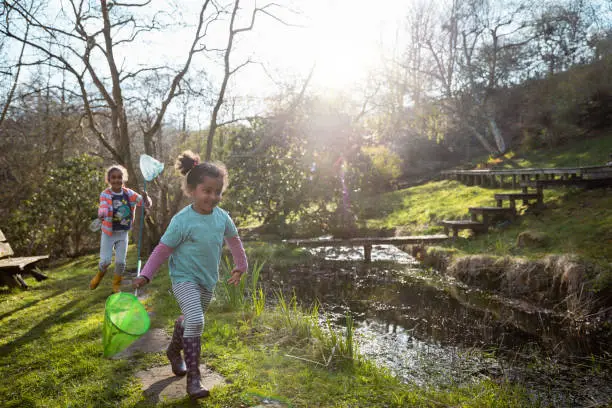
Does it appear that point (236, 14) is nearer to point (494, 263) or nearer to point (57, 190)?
point (57, 190)

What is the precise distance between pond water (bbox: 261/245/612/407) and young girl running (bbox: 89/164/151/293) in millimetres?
2264

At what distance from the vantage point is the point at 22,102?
33.2 feet

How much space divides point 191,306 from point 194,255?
1.07 ft

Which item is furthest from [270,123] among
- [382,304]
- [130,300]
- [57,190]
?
[130,300]

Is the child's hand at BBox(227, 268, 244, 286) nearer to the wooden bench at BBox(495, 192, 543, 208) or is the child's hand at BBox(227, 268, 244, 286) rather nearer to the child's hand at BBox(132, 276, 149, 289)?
the child's hand at BBox(132, 276, 149, 289)

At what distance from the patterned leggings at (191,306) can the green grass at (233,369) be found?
1.39 ft

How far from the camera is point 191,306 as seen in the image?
2781 mm

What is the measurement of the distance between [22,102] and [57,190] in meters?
2.16

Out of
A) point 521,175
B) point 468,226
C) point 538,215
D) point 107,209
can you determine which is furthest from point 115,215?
point 521,175

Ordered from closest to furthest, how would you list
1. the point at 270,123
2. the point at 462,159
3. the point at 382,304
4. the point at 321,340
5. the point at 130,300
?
the point at 130,300
the point at 321,340
the point at 382,304
the point at 270,123
the point at 462,159

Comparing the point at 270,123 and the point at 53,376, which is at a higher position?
the point at 270,123

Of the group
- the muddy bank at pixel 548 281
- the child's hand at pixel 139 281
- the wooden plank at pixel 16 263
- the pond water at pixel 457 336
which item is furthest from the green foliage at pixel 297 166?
the child's hand at pixel 139 281

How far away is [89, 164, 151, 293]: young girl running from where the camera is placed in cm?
528

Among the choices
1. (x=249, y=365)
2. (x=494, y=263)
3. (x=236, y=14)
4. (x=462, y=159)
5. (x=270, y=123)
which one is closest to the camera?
(x=249, y=365)
